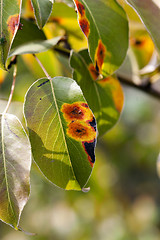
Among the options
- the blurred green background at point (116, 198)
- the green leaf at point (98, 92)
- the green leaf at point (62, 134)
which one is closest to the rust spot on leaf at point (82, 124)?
the green leaf at point (62, 134)

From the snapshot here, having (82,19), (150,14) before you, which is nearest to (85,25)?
(82,19)

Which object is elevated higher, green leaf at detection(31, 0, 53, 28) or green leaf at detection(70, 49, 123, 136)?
green leaf at detection(31, 0, 53, 28)

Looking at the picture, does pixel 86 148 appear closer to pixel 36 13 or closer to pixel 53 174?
pixel 53 174

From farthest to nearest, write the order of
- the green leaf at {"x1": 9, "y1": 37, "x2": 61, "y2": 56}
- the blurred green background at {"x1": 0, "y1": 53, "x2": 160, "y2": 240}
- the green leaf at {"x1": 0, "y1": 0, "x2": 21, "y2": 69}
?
1. the blurred green background at {"x1": 0, "y1": 53, "x2": 160, "y2": 240}
2. the green leaf at {"x1": 9, "y1": 37, "x2": 61, "y2": 56}
3. the green leaf at {"x1": 0, "y1": 0, "x2": 21, "y2": 69}

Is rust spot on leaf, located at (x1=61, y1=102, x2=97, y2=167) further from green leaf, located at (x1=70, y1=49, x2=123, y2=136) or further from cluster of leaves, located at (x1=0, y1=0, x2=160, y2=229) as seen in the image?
green leaf, located at (x1=70, y1=49, x2=123, y2=136)

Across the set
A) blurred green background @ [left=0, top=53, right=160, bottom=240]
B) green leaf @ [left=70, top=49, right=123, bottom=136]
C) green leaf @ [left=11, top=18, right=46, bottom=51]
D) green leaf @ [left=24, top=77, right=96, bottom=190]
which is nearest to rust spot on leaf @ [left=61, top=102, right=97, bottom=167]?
green leaf @ [left=24, top=77, right=96, bottom=190]

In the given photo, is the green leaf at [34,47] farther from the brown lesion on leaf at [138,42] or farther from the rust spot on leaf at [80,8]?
the brown lesion on leaf at [138,42]

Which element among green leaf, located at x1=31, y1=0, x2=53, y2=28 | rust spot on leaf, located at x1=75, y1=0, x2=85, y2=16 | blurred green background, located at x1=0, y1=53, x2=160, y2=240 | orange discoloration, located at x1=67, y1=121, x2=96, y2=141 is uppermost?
rust spot on leaf, located at x1=75, y1=0, x2=85, y2=16
